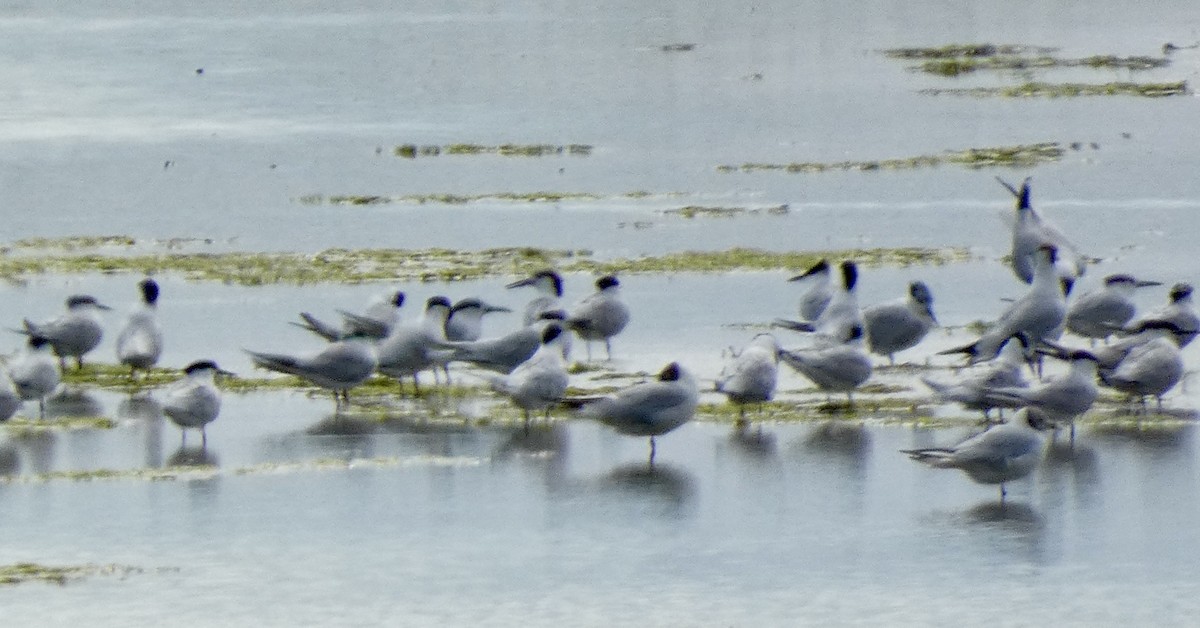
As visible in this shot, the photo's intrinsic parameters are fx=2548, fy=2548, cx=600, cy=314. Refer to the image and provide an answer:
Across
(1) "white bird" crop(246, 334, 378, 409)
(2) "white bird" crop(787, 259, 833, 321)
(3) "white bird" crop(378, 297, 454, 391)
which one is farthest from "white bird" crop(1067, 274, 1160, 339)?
(1) "white bird" crop(246, 334, 378, 409)

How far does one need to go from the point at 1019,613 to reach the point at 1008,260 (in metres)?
12.9

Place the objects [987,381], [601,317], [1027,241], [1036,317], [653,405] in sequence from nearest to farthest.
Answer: [653,405] < [987,381] < [1036,317] < [601,317] < [1027,241]

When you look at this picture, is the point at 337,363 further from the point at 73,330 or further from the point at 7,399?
the point at 73,330

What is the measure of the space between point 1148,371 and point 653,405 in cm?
327

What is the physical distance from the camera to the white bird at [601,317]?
1956 centimetres

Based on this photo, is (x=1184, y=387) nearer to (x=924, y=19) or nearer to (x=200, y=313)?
(x=200, y=313)

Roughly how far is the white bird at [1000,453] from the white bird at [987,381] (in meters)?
1.50

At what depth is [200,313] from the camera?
2244cm

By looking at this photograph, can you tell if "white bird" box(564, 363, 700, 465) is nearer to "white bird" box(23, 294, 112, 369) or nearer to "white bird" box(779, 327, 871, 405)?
"white bird" box(779, 327, 871, 405)

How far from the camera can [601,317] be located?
19.6m

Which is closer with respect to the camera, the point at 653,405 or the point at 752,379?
the point at 653,405

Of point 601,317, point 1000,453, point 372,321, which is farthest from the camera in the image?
point 601,317

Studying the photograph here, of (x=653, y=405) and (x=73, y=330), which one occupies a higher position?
(x=73, y=330)

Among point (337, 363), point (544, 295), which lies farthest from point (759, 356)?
point (544, 295)
